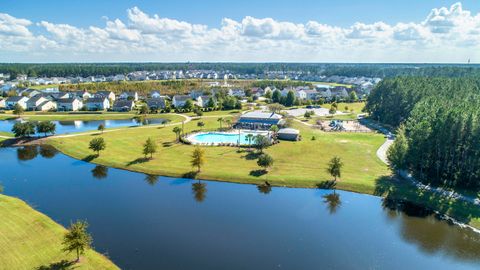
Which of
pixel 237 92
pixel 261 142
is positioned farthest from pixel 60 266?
pixel 237 92

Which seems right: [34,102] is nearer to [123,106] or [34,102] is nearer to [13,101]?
[13,101]

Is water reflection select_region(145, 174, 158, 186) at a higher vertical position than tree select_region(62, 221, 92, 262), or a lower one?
lower

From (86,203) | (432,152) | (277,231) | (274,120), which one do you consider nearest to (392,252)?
(277,231)

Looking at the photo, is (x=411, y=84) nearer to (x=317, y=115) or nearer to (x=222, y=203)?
(x=317, y=115)

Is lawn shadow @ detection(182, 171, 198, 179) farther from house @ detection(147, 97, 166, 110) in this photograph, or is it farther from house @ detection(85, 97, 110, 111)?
house @ detection(85, 97, 110, 111)

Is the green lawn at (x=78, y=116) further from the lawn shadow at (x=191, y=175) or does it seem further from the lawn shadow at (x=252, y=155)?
the lawn shadow at (x=191, y=175)

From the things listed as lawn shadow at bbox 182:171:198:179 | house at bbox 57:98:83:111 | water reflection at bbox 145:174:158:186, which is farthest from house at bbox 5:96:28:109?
lawn shadow at bbox 182:171:198:179
